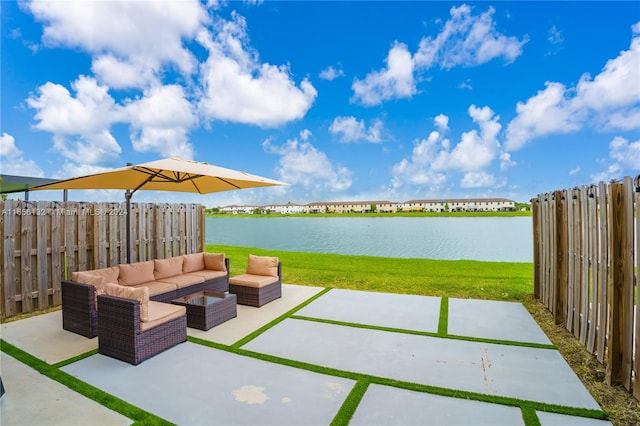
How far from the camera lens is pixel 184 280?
5.70 meters

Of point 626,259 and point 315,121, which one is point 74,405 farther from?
point 315,121

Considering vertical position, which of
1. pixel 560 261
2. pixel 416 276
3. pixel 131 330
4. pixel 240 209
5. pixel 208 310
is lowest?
pixel 416 276

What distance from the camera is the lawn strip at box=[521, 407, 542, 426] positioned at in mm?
2425

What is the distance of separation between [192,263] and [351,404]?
4917mm

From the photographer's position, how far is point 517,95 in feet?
61.7

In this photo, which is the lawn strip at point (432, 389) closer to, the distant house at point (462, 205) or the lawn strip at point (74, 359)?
the lawn strip at point (74, 359)

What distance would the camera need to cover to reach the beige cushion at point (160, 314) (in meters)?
3.63

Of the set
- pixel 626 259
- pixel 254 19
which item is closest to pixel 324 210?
pixel 254 19

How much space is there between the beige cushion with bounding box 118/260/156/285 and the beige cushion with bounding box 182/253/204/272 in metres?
0.71

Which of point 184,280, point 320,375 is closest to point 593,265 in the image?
point 320,375

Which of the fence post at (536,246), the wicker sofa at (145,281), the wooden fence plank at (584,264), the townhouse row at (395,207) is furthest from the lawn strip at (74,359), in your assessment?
the townhouse row at (395,207)

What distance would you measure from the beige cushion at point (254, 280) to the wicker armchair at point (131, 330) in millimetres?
1776

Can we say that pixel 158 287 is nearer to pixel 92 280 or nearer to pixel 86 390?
pixel 92 280

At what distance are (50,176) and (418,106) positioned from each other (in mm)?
20346
